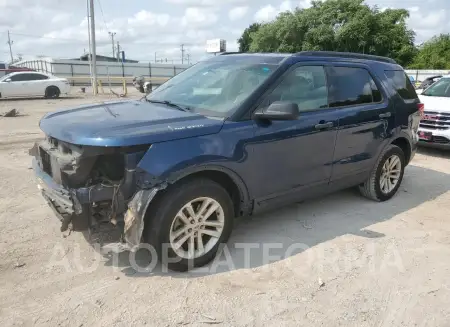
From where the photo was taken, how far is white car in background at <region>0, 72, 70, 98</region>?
19969mm

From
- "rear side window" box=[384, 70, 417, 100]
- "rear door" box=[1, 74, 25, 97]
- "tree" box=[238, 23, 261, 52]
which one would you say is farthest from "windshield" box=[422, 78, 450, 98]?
"tree" box=[238, 23, 261, 52]

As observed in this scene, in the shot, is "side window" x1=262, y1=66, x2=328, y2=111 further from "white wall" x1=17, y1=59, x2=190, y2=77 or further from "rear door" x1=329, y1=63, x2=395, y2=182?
"white wall" x1=17, y1=59, x2=190, y2=77

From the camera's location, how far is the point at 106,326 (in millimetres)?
2828

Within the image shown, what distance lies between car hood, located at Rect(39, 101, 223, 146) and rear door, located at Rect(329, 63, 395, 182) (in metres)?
1.65

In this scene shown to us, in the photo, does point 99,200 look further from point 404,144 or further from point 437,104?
point 437,104

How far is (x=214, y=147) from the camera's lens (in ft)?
11.3

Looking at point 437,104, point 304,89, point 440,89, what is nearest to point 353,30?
point 440,89

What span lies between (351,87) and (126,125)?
8.99 ft

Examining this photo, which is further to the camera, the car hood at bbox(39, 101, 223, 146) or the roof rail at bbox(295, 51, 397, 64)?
the roof rail at bbox(295, 51, 397, 64)

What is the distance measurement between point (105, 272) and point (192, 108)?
1.69m

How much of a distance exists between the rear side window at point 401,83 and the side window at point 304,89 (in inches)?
55.7

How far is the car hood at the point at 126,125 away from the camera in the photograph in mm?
3125

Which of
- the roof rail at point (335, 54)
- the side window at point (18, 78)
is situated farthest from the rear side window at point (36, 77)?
the roof rail at point (335, 54)

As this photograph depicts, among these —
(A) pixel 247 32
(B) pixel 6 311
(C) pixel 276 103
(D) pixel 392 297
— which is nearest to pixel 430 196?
(D) pixel 392 297
